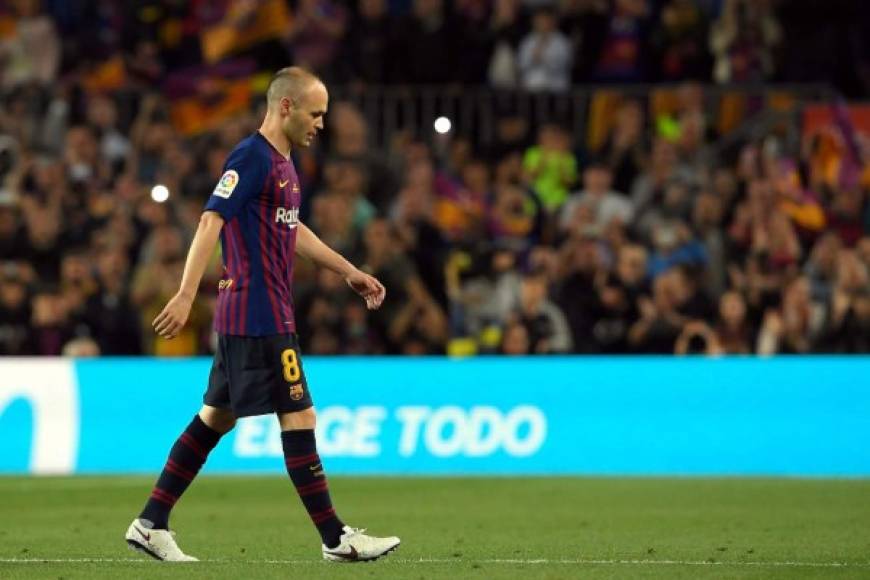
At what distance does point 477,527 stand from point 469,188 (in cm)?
860

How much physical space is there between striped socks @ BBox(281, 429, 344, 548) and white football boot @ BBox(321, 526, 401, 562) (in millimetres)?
33

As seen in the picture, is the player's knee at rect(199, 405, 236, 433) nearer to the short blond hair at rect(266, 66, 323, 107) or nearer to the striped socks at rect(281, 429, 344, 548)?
the striped socks at rect(281, 429, 344, 548)

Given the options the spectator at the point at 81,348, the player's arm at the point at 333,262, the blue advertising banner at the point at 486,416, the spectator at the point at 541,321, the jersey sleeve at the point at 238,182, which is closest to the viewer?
the jersey sleeve at the point at 238,182

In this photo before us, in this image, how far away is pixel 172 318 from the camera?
328 inches

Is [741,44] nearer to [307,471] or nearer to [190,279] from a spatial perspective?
[307,471]

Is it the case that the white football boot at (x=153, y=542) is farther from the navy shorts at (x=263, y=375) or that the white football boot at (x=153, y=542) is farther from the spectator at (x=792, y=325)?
the spectator at (x=792, y=325)

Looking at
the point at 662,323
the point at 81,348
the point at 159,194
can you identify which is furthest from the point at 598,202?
the point at 81,348

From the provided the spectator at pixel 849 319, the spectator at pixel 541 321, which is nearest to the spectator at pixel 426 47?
the spectator at pixel 541 321

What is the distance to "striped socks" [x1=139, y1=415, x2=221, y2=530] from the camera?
9.10 m

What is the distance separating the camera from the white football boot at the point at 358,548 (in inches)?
352

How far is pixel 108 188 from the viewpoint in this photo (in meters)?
19.9

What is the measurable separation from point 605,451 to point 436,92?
5.67 metres

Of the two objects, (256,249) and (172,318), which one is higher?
(256,249)

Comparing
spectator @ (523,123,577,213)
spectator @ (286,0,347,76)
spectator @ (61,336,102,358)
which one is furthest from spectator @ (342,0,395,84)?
spectator @ (61,336,102,358)
